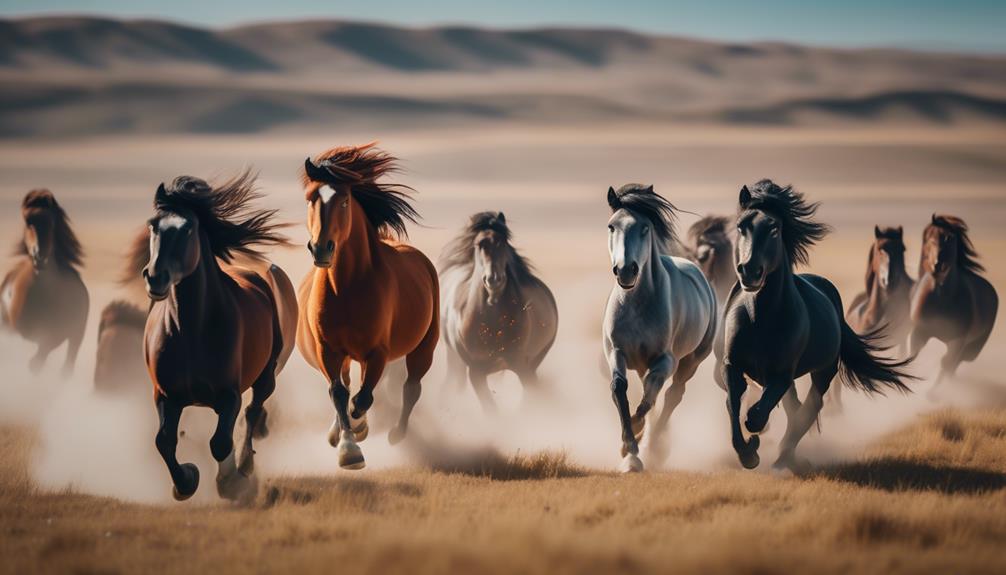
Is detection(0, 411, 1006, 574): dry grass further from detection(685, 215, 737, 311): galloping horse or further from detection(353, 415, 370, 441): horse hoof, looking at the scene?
detection(685, 215, 737, 311): galloping horse

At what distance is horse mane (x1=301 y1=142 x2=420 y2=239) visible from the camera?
893cm

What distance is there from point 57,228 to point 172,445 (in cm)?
699

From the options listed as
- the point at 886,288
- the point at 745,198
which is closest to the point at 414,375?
the point at 745,198

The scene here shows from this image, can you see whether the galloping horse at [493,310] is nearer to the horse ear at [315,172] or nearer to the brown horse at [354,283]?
the brown horse at [354,283]

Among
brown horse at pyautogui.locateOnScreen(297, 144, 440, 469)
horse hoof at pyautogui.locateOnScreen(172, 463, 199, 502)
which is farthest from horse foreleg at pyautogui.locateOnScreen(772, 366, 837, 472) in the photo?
horse hoof at pyautogui.locateOnScreen(172, 463, 199, 502)

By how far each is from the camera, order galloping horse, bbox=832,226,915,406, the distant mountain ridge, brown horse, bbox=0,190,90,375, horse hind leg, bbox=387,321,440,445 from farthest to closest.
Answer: the distant mountain ridge → galloping horse, bbox=832,226,915,406 → brown horse, bbox=0,190,90,375 → horse hind leg, bbox=387,321,440,445

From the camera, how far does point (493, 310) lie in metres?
12.3

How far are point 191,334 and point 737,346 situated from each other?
3955 mm

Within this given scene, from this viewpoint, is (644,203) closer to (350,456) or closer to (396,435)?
(396,435)

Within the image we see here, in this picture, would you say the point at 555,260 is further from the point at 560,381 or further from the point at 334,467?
the point at 334,467

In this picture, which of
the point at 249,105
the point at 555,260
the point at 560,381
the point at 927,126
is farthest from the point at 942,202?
the point at 249,105

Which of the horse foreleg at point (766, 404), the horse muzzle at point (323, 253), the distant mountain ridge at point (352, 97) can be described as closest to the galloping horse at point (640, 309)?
the horse foreleg at point (766, 404)

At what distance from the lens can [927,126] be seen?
485 feet

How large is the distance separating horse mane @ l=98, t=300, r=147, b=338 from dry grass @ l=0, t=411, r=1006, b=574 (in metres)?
1.91
